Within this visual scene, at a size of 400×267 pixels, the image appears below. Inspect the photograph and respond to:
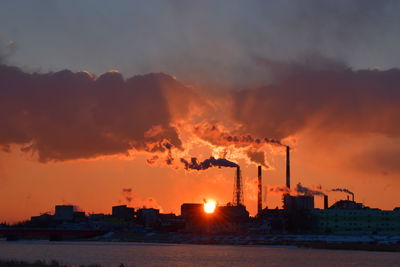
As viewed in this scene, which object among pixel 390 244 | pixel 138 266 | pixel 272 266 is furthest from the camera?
pixel 390 244

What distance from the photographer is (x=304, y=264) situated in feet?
418

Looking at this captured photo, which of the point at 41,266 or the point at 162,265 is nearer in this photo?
the point at 41,266

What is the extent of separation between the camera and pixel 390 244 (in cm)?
19800

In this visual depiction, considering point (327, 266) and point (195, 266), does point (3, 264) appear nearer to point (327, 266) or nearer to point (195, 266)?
point (195, 266)

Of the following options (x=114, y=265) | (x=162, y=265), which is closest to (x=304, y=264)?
(x=162, y=265)

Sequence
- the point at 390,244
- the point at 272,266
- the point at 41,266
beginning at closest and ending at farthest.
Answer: the point at 41,266 < the point at 272,266 < the point at 390,244

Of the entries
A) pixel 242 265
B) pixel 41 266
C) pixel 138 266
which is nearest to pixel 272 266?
pixel 242 265

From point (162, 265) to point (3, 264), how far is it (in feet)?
122

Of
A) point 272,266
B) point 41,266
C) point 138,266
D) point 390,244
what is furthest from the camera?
point 390,244

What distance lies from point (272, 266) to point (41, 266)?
50.0m

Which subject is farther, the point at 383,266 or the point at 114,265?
the point at 383,266

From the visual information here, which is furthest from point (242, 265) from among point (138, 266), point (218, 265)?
point (138, 266)

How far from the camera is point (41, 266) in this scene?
86.2 m

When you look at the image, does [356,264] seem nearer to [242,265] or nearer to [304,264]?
[304,264]
